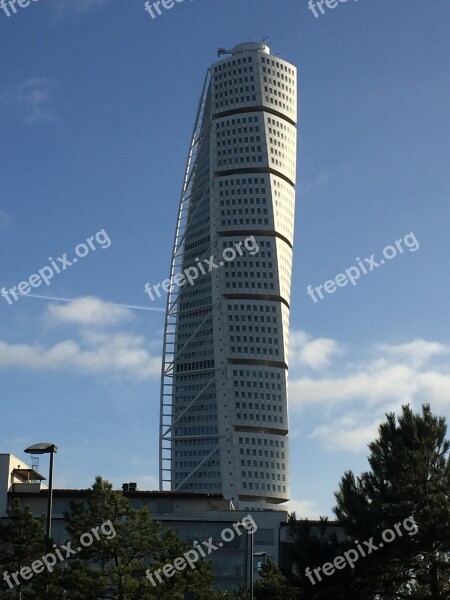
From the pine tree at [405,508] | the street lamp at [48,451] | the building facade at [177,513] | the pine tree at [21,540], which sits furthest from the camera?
the building facade at [177,513]

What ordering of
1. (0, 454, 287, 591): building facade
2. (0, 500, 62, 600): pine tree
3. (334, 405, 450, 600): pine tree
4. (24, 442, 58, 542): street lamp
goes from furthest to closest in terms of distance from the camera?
(0, 454, 287, 591): building facade, (0, 500, 62, 600): pine tree, (334, 405, 450, 600): pine tree, (24, 442, 58, 542): street lamp

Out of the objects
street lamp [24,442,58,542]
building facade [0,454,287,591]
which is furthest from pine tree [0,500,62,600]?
building facade [0,454,287,591]

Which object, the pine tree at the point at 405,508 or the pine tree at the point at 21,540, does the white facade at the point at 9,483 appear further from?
the pine tree at the point at 405,508

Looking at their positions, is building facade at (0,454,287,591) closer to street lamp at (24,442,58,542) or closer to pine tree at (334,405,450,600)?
pine tree at (334,405,450,600)

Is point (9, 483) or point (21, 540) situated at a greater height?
point (9, 483)

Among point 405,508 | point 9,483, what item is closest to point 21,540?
point 405,508

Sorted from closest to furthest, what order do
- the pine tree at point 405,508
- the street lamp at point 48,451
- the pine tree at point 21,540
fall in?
the street lamp at point 48,451 < the pine tree at point 405,508 < the pine tree at point 21,540

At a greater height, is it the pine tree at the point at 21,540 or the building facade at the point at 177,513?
the building facade at the point at 177,513

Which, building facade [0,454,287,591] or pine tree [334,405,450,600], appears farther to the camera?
building facade [0,454,287,591]

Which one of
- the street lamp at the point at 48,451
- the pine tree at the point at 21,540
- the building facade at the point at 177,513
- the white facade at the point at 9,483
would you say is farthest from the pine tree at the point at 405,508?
the white facade at the point at 9,483

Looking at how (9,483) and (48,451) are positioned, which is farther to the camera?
(9,483)

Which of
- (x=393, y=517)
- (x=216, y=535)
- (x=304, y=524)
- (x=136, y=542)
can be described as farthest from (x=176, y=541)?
(x=216, y=535)

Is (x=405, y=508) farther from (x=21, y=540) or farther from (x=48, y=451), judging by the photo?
(x=21, y=540)

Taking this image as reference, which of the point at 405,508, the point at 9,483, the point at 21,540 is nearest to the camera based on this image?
the point at 405,508
